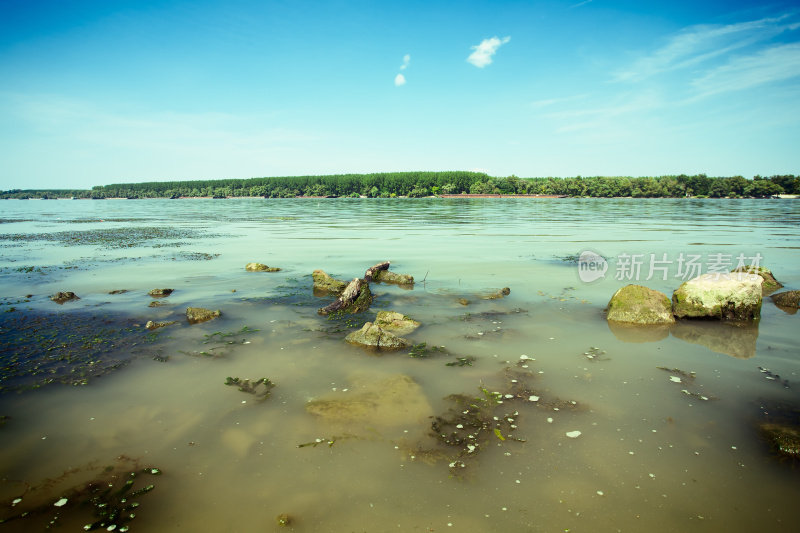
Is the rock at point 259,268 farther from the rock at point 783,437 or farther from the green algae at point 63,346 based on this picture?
the rock at point 783,437

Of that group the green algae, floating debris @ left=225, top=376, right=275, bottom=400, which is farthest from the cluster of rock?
the green algae

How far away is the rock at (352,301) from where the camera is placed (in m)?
13.1

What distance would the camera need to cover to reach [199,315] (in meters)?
12.0

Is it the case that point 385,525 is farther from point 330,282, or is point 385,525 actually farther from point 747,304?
point 747,304

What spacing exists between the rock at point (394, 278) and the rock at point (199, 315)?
730 cm

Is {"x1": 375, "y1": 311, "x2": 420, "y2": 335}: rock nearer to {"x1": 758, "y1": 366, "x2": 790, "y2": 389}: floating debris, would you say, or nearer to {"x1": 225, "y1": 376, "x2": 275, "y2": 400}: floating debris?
{"x1": 225, "y1": 376, "x2": 275, "y2": 400}: floating debris

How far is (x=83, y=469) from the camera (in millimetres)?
5668

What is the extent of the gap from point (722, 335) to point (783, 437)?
218 inches

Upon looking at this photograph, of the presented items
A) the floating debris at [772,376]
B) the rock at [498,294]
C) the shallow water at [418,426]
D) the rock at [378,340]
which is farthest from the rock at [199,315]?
the floating debris at [772,376]

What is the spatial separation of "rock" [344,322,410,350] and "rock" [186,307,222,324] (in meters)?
4.91

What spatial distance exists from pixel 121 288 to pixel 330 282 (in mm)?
8491

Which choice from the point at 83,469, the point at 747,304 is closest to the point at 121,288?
the point at 83,469

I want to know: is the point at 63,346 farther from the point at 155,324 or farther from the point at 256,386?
the point at 256,386

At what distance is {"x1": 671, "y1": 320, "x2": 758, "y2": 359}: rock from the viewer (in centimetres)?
981
